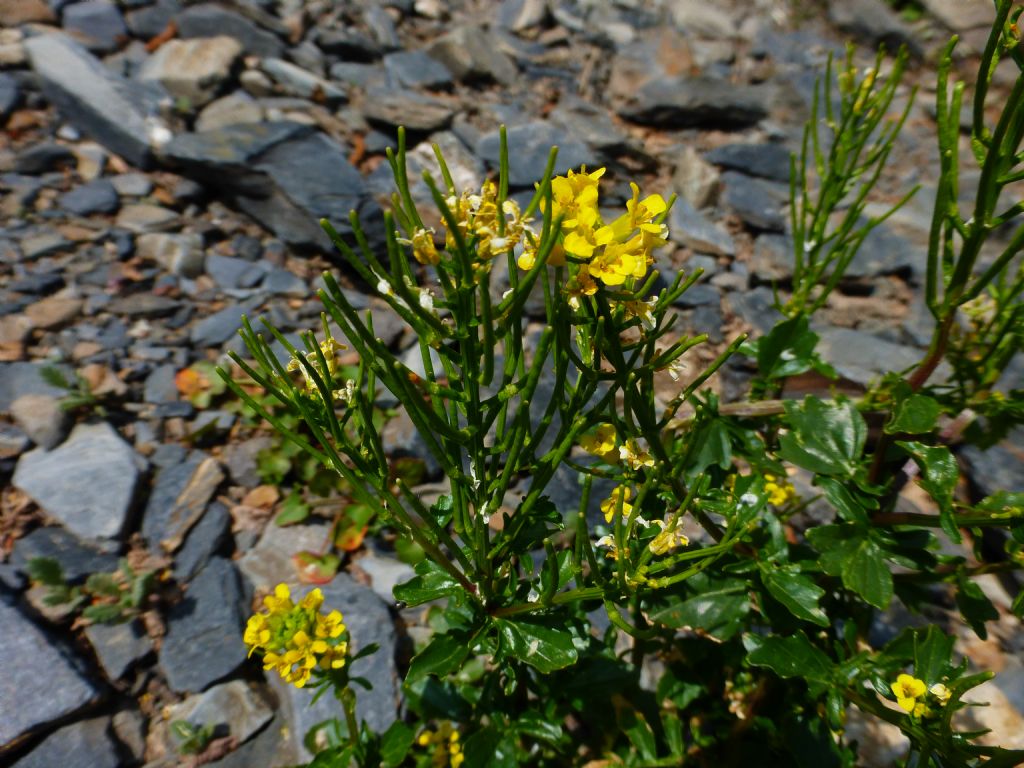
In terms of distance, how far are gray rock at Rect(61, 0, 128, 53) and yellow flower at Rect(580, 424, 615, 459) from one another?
486 cm

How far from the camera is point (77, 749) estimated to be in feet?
6.69

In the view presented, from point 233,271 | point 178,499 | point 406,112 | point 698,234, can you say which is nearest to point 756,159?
point 698,234

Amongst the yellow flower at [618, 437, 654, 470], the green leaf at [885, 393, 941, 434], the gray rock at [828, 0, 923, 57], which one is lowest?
the yellow flower at [618, 437, 654, 470]

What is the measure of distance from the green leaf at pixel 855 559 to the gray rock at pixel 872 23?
6.54 meters

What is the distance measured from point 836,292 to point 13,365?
428cm

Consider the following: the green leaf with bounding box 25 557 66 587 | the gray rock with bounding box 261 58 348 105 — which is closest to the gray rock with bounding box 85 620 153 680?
the green leaf with bounding box 25 557 66 587

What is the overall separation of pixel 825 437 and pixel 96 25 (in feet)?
17.7

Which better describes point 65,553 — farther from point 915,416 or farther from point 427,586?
point 915,416

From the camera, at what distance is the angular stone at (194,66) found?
435 centimetres

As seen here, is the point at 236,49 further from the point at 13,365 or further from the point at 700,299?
the point at 700,299

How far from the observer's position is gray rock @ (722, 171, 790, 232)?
431 centimetres

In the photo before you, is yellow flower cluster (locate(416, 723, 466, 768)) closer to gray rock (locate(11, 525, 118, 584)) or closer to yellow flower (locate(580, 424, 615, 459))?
yellow flower (locate(580, 424, 615, 459))

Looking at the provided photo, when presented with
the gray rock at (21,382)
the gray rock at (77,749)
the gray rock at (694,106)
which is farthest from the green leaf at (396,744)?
the gray rock at (694,106)

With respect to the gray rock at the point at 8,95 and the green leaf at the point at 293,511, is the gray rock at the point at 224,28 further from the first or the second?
the green leaf at the point at 293,511
